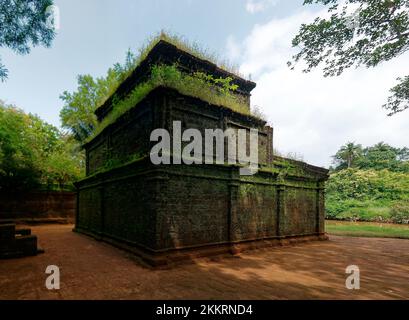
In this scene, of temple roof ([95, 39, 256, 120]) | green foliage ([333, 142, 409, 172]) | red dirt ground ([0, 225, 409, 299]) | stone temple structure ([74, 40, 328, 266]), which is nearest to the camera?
red dirt ground ([0, 225, 409, 299])

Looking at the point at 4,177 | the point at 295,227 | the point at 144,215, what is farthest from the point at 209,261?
the point at 4,177

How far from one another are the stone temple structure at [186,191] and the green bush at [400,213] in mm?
15463

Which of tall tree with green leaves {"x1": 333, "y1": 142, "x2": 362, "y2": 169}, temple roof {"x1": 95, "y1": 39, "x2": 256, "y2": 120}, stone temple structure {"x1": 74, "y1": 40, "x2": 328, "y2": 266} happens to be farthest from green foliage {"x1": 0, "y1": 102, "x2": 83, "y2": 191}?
tall tree with green leaves {"x1": 333, "y1": 142, "x2": 362, "y2": 169}

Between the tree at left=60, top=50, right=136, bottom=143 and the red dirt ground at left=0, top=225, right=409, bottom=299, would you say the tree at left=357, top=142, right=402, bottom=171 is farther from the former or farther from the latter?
the tree at left=60, top=50, right=136, bottom=143

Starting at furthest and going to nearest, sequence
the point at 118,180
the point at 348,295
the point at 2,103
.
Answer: the point at 2,103 < the point at 118,180 < the point at 348,295

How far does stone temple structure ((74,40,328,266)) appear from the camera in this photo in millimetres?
7137

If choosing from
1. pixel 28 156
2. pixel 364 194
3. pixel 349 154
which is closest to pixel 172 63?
pixel 28 156

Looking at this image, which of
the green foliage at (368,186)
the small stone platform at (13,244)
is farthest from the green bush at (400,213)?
the small stone platform at (13,244)

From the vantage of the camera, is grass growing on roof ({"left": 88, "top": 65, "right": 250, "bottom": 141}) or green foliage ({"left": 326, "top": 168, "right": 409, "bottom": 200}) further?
green foliage ({"left": 326, "top": 168, "right": 409, "bottom": 200})

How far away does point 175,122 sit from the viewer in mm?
7953

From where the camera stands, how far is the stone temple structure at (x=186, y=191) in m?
7.14

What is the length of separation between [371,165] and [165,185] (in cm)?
4355

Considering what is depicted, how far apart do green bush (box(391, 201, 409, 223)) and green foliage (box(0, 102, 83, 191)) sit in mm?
30935
